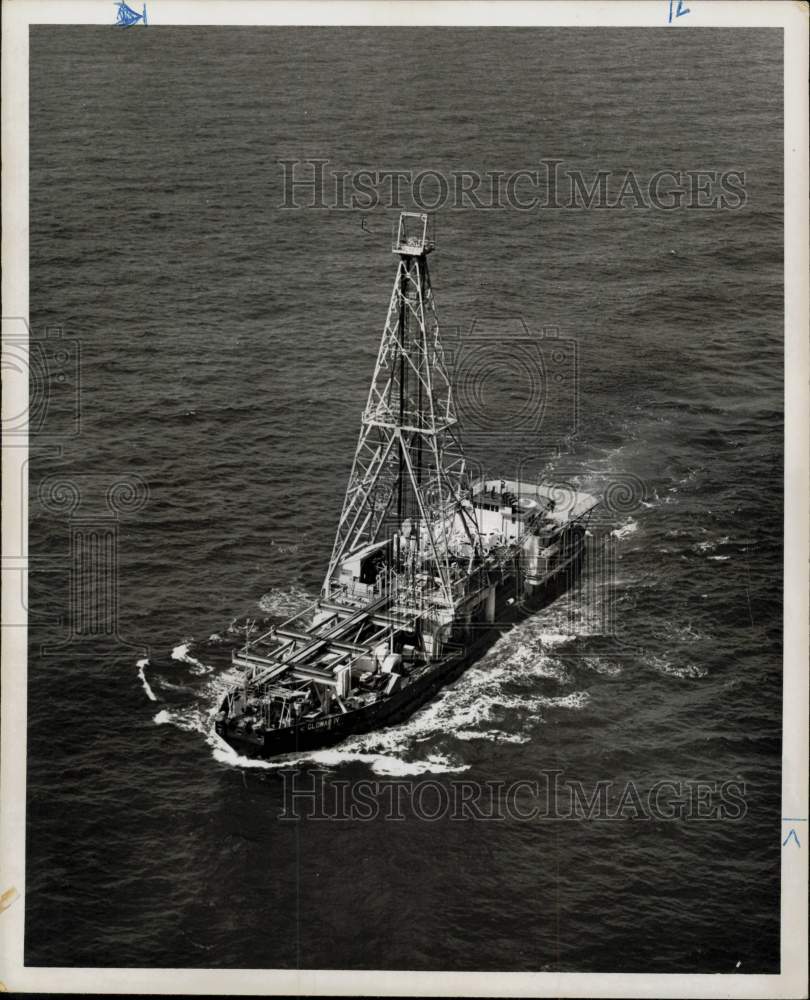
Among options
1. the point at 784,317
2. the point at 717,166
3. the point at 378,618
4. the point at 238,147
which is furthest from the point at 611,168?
the point at 378,618

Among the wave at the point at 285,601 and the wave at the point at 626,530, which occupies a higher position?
the wave at the point at 626,530

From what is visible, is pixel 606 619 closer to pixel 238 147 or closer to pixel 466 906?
pixel 466 906

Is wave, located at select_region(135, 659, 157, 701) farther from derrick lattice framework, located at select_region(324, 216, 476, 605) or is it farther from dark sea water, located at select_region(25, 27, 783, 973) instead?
derrick lattice framework, located at select_region(324, 216, 476, 605)
